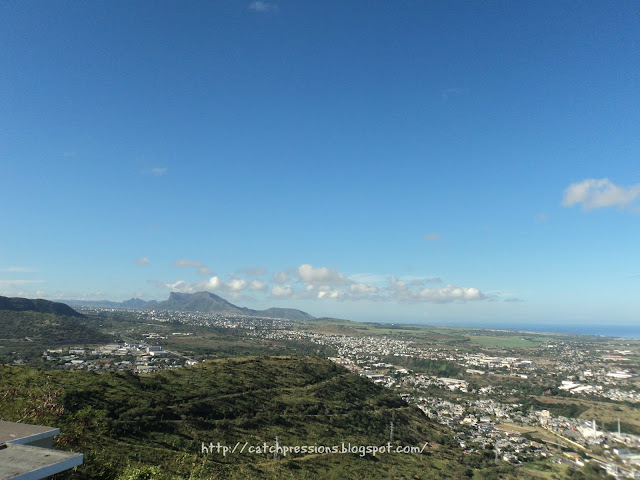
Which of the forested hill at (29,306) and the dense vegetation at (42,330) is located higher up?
the forested hill at (29,306)

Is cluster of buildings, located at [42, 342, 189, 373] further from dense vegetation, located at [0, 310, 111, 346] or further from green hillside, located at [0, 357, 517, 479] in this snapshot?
green hillside, located at [0, 357, 517, 479]

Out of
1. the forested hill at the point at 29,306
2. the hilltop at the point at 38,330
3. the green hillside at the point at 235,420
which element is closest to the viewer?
the green hillside at the point at 235,420

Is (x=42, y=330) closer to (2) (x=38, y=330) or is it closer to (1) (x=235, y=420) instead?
(2) (x=38, y=330)

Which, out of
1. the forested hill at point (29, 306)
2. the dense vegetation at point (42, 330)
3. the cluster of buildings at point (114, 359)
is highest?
the forested hill at point (29, 306)

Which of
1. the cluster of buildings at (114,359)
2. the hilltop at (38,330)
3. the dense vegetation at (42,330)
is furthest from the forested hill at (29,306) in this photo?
the cluster of buildings at (114,359)

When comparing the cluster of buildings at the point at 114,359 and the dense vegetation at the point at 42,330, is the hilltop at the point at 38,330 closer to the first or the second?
the dense vegetation at the point at 42,330

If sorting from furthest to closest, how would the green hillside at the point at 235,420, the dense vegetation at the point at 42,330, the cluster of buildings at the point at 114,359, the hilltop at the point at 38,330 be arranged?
the dense vegetation at the point at 42,330 < the hilltop at the point at 38,330 < the cluster of buildings at the point at 114,359 < the green hillside at the point at 235,420

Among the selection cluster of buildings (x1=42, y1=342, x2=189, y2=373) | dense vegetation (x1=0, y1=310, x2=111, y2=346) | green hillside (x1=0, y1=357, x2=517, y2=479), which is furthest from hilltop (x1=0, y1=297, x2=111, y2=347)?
green hillside (x1=0, y1=357, x2=517, y2=479)

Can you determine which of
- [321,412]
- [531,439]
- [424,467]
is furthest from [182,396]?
[531,439]
